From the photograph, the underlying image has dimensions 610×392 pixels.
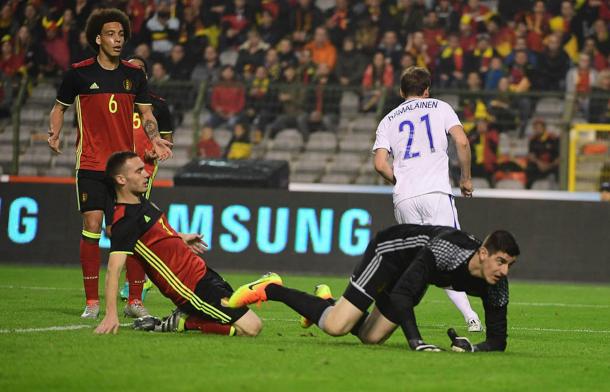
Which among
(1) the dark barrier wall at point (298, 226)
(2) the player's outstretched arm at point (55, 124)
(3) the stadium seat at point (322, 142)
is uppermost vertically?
(2) the player's outstretched arm at point (55, 124)

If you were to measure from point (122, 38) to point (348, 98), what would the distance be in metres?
8.48

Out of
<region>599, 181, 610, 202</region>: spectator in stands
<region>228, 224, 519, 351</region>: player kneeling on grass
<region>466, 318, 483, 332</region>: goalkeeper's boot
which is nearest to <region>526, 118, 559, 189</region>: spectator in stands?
<region>599, 181, 610, 202</region>: spectator in stands

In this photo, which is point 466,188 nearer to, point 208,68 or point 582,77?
point 582,77

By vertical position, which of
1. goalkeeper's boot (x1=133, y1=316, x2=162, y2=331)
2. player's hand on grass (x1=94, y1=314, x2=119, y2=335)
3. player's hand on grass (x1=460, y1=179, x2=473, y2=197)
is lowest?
goalkeeper's boot (x1=133, y1=316, x2=162, y2=331)

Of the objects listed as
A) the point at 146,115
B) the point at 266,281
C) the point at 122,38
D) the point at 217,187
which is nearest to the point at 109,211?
the point at 146,115

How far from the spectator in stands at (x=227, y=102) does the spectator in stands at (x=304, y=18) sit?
3685 mm

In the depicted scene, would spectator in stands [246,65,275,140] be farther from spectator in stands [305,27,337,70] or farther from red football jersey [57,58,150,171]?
red football jersey [57,58,150,171]

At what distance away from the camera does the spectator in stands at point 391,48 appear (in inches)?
800

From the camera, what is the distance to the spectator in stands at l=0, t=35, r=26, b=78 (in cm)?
2175

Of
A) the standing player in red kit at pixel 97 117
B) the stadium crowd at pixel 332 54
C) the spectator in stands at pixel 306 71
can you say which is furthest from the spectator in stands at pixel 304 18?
the standing player in red kit at pixel 97 117

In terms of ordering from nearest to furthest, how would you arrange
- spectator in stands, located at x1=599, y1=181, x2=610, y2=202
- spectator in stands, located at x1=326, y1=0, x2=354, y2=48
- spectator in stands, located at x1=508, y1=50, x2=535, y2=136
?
spectator in stands, located at x1=599, y1=181, x2=610, y2=202, spectator in stands, located at x1=508, y1=50, x2=535, y2=136, spectator in stands, located at x1=326, y1=0, x2=354, y2=48

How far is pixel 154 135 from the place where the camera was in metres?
10.1

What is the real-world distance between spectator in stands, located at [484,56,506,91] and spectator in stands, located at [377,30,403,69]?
1530 millimetres

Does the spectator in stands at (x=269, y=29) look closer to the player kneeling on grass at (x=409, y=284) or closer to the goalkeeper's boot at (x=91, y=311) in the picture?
the goalkeeper's boot at (x=91, y=311)
